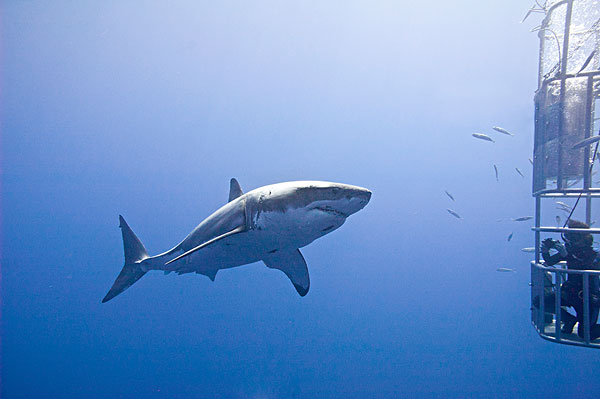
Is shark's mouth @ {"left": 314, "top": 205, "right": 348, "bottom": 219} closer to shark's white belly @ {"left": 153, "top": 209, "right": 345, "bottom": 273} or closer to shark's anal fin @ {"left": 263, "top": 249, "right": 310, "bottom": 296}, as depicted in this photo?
shark's white belly @ {"left": 153, "top": 209, "right": 345, "bottom": 273}

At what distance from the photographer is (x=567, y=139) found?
4477mm

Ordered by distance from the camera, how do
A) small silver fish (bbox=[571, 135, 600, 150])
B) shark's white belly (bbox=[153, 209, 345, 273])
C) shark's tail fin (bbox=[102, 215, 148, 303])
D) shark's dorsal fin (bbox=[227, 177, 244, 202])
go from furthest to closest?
1. shark's tail fin (bbox=[102, 215, 148, 303])
2. shark's dorsal fin (bbox=[227, 177, 244, 202])
3. small silver fish (bbox=[571, 135, 600, 150])
4. shark's white belly (bbox=[153, 209, 345, 273])

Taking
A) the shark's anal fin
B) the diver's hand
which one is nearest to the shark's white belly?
the shark's anal fin

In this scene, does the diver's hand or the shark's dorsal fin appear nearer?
the diver's hand

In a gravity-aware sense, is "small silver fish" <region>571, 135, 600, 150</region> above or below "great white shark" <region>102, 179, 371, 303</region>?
above

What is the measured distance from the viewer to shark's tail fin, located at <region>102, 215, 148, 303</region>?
5934 millimetres

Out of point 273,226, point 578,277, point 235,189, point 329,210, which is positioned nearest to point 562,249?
point 578,277

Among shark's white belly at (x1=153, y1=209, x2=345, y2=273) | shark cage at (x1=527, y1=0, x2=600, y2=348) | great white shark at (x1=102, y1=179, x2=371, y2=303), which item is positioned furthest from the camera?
shark cage at (x1=527, y1=0, x2=600, y2=348)

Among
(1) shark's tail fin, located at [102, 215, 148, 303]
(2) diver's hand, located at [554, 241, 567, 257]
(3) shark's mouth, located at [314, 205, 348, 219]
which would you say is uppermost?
(3) shark's mouth, located at [314, 205, 348, 219]

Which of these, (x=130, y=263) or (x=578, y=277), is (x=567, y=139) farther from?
(x=130, y=263)

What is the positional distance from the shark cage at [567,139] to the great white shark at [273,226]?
3.15 meters

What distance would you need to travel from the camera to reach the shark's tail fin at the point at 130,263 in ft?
19.5

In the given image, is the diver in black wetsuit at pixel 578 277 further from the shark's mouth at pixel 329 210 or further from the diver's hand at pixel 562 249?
the shark's mouth at pixel 329 210

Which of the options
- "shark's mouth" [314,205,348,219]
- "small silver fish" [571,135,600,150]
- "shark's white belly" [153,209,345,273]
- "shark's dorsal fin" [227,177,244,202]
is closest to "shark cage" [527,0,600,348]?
"small silver fish" [571,135,600,150]
